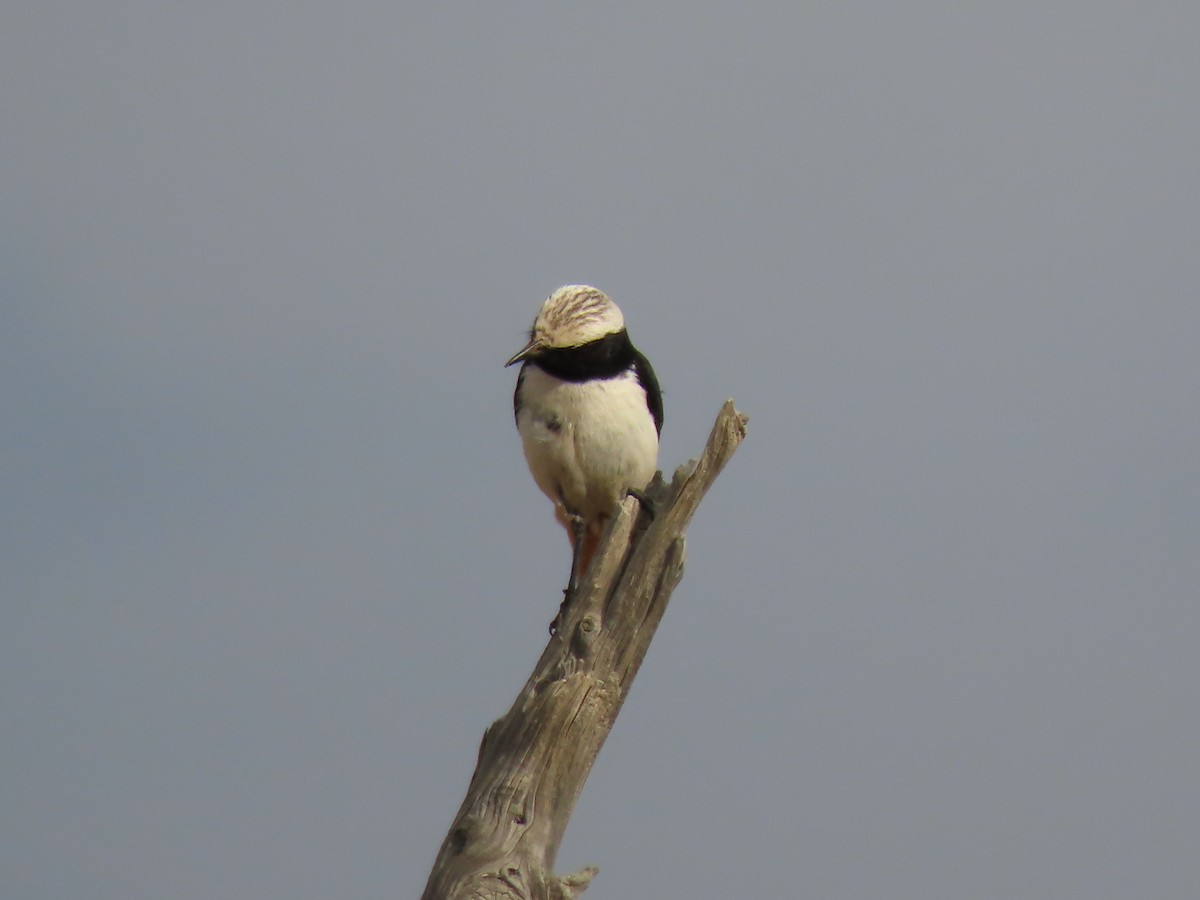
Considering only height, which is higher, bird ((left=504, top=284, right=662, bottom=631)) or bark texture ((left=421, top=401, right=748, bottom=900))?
bird ((left=504, top=284, right=662, bottom=631))

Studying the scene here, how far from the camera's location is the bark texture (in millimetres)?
7910

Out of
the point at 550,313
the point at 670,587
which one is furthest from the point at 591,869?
the point at 550,313

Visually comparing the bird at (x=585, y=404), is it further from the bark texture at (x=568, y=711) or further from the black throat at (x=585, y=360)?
the bark texture at (x=568, y=711)

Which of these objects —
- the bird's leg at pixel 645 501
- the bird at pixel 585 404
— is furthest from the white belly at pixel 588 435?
the bird's leg at pixel 645 501

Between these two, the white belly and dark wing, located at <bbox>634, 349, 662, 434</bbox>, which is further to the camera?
dark wing, located at <bbox>634, 349, 662, 434</bbox>

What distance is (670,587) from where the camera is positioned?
859 centimetres

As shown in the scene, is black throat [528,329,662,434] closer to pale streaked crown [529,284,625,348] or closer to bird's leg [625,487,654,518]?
pale streaked crown [529,284,625,348]

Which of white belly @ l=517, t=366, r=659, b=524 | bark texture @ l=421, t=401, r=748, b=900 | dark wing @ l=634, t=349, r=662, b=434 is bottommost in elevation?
bark texture @ l=421, t=401, r=748, b=900

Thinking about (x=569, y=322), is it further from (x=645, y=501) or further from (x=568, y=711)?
(x=568, y=711)

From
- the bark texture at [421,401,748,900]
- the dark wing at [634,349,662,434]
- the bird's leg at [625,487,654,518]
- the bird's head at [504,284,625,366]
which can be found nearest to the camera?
the bark texture at [421,401,748,900]

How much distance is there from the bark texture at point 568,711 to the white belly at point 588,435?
579mm

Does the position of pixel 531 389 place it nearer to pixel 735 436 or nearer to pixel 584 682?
pixel 735 436

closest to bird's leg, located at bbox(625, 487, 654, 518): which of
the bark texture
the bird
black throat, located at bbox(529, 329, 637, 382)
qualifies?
the bark texture

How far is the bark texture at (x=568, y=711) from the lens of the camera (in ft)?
26.0
